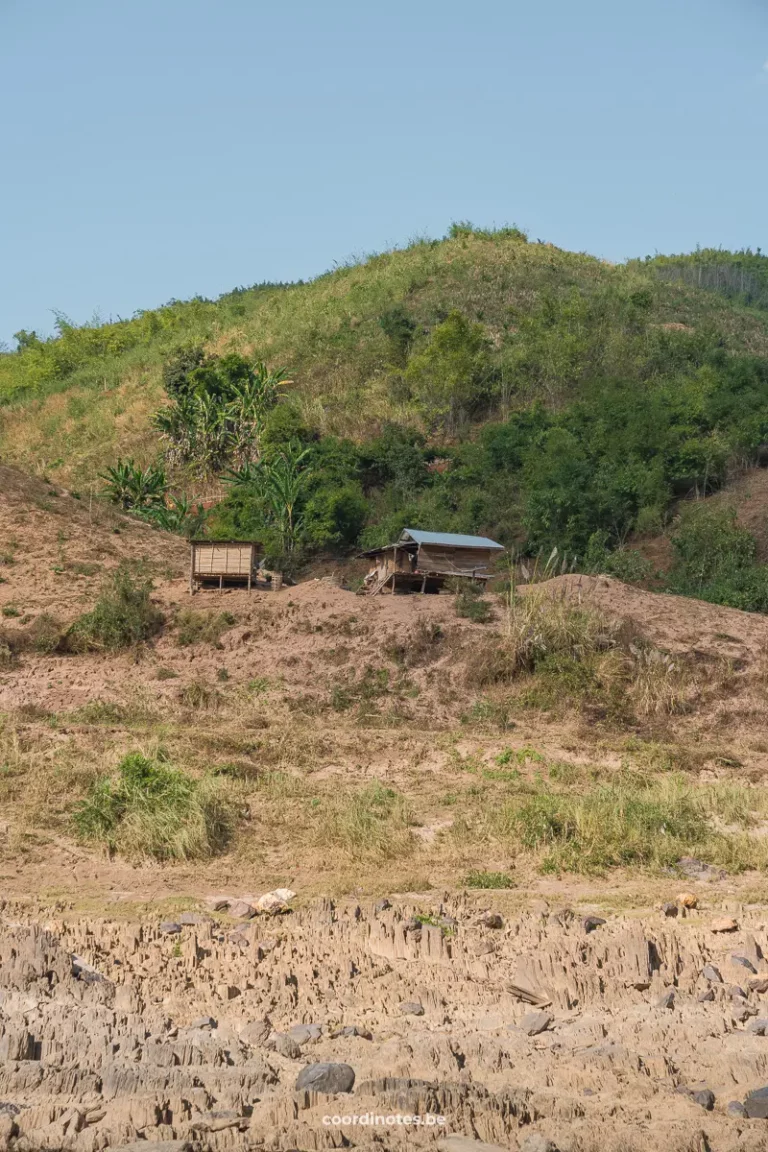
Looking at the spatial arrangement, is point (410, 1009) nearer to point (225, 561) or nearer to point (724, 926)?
point (724, 926)

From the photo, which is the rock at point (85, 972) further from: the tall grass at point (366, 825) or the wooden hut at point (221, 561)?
the wooden hut at point (221, 561)

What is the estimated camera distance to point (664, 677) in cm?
1644

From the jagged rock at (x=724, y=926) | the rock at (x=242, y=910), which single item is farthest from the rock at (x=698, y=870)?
the rock at (x=242, y=910)

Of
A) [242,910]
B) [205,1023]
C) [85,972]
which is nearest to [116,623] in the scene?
[242,910]

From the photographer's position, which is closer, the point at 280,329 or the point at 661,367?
the point at 661,367

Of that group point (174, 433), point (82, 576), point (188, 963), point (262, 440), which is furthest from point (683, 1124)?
point (174, 433)

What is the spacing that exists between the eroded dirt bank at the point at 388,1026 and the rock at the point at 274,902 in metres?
0.21

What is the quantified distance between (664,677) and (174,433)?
63.7 ft

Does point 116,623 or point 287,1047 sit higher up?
point 116,623

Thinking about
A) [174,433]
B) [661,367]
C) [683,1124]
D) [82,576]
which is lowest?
[683,1124]

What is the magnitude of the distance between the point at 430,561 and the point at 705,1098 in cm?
1416

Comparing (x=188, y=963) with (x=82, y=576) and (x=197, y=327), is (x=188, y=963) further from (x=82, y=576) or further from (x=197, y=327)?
(x=197, y=327)

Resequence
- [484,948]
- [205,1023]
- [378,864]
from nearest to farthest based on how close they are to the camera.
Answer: [205,1023]
[484,948]
[378,864]

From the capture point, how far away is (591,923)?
27.0 ft
